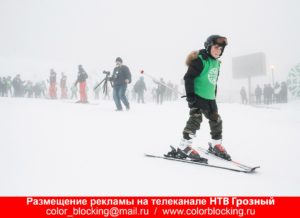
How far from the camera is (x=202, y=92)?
3.29m

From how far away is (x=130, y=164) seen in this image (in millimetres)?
2812

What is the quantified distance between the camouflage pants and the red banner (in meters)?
1.25

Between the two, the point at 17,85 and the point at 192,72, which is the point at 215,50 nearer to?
the point at 192,72

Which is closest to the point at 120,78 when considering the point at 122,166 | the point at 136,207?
the point at 122,166

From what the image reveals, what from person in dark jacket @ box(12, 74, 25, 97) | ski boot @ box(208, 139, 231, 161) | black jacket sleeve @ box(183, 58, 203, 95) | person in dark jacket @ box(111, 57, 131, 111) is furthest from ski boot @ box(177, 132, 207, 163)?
person in dark jacket @ box(12, 74, 25, 97)

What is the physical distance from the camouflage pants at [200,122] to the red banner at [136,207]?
4.10ft

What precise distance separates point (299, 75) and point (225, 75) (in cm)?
6314

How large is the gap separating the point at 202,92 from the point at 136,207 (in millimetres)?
1771

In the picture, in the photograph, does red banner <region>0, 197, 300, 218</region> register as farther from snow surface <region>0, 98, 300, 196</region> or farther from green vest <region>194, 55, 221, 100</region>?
green vest <region>194, 55, 221, 100</region>

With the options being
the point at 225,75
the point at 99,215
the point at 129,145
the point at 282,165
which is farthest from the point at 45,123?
the point at 225,75

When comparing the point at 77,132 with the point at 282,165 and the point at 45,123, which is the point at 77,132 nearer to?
the point at 45,123

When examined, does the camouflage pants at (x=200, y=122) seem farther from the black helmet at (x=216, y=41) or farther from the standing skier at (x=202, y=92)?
the black helmet at (x=216, y=41)

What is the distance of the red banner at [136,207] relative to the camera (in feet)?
6.39

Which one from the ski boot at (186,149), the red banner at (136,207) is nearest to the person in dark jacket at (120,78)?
the ski boot at (186,149)
